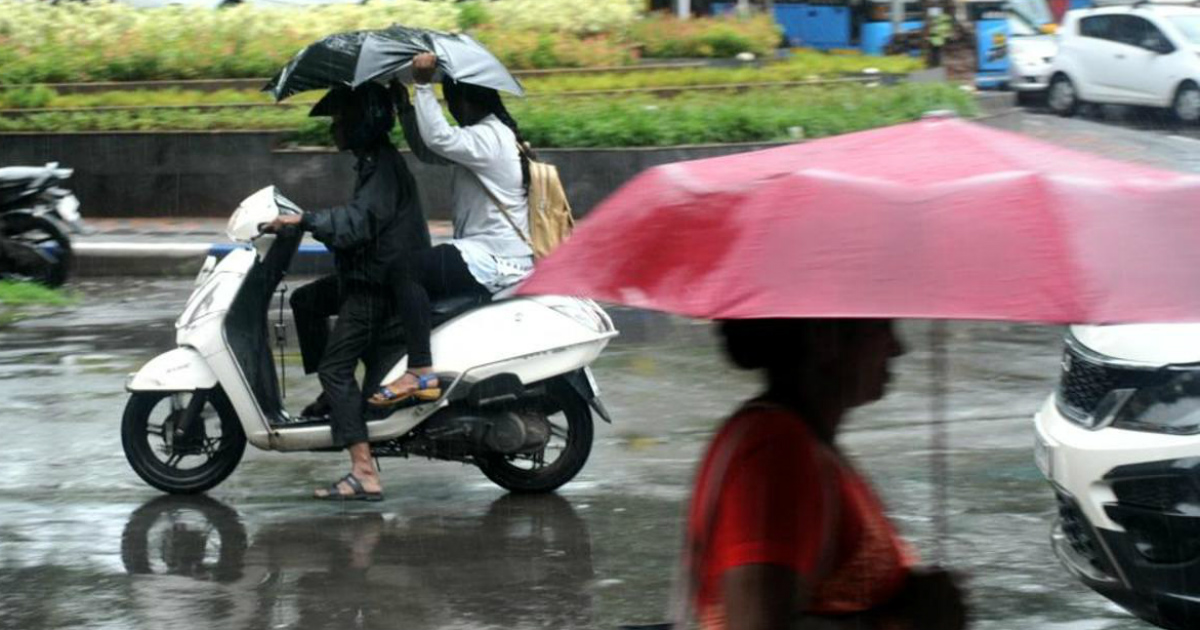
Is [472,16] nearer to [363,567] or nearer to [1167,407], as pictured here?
[363,567]

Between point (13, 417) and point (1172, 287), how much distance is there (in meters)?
7.81

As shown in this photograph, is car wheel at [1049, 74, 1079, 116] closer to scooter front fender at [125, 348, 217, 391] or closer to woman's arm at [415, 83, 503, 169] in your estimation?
woman's arm at [415, 83, 503, 169]

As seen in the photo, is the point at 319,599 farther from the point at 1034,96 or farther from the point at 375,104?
the point at 1034,96

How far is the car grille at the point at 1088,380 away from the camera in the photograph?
4.97 m

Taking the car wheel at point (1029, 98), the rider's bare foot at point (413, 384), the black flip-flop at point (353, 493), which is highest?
the rider's bare foot at point (413, 384)

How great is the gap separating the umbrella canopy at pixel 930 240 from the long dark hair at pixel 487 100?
469cm

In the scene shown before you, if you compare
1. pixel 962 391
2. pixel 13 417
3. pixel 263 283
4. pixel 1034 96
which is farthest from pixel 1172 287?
pixel 1034 96

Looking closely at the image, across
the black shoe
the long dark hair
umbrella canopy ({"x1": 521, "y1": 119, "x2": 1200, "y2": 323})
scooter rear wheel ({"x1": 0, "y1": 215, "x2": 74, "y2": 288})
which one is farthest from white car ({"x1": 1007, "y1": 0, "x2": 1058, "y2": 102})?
umbrella canopy ({"x1": 521, "y1": 119, "x2": 1200, "y2": 323})

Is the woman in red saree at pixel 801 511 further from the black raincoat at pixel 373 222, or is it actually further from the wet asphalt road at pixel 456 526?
the black raincoat at pixel 373 222

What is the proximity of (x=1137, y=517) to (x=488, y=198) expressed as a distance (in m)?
3.38

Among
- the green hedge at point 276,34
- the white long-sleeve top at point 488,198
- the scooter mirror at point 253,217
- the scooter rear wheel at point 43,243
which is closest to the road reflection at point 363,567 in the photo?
the white long-sleeve top at point 488,198

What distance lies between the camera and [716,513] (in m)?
2.57

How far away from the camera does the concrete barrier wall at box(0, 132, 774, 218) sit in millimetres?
17453

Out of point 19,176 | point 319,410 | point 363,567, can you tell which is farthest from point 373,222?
point 19,176
